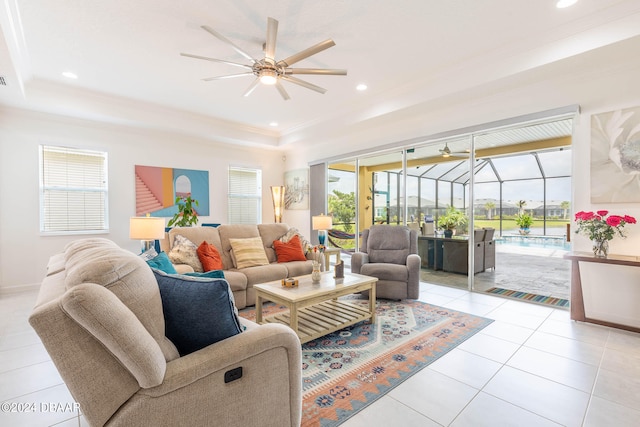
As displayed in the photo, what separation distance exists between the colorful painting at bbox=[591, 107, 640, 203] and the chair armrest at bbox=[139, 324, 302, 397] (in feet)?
12.2

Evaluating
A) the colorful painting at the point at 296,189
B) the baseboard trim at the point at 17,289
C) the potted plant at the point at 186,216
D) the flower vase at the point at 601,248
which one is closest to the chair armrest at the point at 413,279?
the flower vase at the point at 601,248

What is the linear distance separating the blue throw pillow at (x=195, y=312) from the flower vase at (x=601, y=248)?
3636mm

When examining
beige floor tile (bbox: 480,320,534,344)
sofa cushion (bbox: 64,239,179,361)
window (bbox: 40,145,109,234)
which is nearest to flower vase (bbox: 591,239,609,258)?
beige floor tile (bbox: 480,320,534,344)

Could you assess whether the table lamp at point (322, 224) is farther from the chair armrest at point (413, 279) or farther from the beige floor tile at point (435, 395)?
the beige floor tile at point (435, 395)

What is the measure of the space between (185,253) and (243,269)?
2.32 ft

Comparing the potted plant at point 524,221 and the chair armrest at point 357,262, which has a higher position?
the potted plant at point 524,221

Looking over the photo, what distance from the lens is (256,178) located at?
277 inches

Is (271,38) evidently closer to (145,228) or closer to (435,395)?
(145,228)

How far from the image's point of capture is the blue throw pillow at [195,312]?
129 centimetres

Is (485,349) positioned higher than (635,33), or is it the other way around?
(635,33)

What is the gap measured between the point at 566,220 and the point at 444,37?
9.01 ft

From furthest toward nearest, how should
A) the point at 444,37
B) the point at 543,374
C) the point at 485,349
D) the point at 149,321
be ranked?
1. the point at 444,37
2. the point at 485,349
3. the point at 543,374
4. the point at 149,321

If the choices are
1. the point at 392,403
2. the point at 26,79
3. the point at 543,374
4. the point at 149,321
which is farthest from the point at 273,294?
the point at 26,79

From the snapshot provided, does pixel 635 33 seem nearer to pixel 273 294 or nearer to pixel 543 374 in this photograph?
pixel 543 374
